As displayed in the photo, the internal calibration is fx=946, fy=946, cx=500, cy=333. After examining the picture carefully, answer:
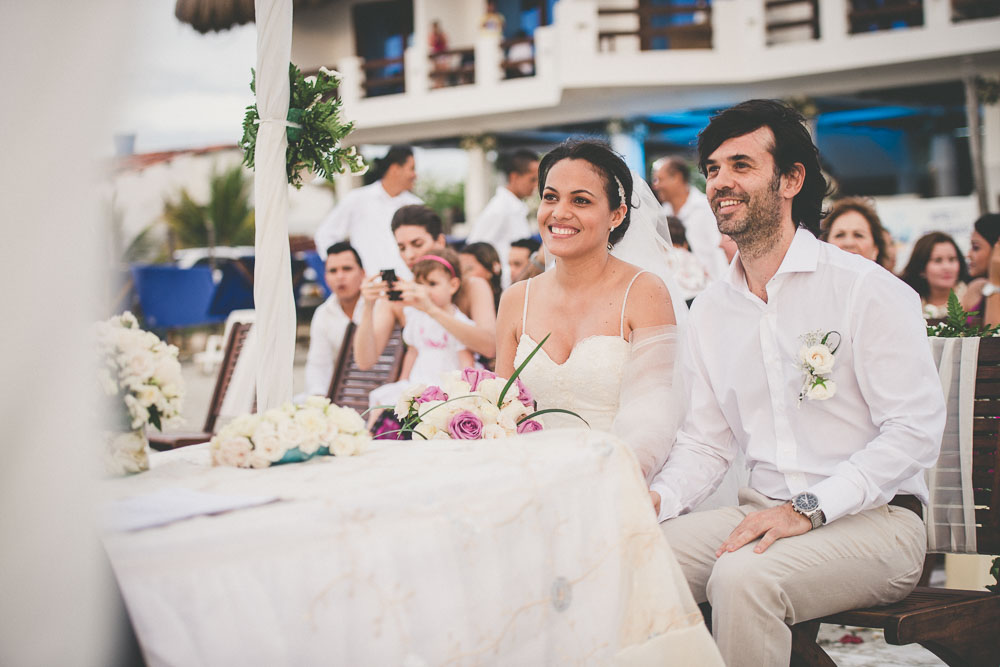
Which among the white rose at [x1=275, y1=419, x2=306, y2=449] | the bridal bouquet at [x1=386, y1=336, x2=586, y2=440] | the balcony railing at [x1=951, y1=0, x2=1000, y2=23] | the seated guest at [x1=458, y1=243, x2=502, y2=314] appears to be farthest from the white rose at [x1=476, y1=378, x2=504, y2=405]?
the balcony railing at [x1=951, y1=0, x2=1000, y2=23]

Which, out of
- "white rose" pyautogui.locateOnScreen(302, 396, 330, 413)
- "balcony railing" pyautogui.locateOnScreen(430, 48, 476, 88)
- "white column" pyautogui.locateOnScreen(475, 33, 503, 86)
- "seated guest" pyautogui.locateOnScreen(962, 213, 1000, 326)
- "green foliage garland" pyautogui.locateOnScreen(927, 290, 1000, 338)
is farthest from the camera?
"balcony railing" pyautogui.locateOnScreen(430, 48, 476, 88)

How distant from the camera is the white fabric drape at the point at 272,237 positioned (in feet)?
8.54

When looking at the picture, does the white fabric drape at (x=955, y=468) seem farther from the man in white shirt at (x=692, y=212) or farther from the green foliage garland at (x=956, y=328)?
the man in white shirt at (x=692, y=212)

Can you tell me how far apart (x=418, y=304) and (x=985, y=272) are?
3850 millimetres

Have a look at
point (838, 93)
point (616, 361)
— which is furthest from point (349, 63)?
point (616, 361)

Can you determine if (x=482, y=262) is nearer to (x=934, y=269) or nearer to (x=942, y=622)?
(x=934, y=269)

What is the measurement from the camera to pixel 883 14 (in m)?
14.5

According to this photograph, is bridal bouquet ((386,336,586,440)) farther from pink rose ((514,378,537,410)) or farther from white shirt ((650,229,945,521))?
white shirt ((650,229,945,521))

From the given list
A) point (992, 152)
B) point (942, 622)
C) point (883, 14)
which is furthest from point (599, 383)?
point (992, 152)

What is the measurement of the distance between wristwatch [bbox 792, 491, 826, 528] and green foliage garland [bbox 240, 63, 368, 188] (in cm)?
161

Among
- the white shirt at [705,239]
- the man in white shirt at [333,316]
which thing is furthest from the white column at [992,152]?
the man in white shirt at [333,316]

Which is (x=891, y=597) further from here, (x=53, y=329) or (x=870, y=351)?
(x=53, y=329)

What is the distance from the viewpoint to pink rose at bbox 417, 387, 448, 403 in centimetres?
262

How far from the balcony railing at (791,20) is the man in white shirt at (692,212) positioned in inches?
352
